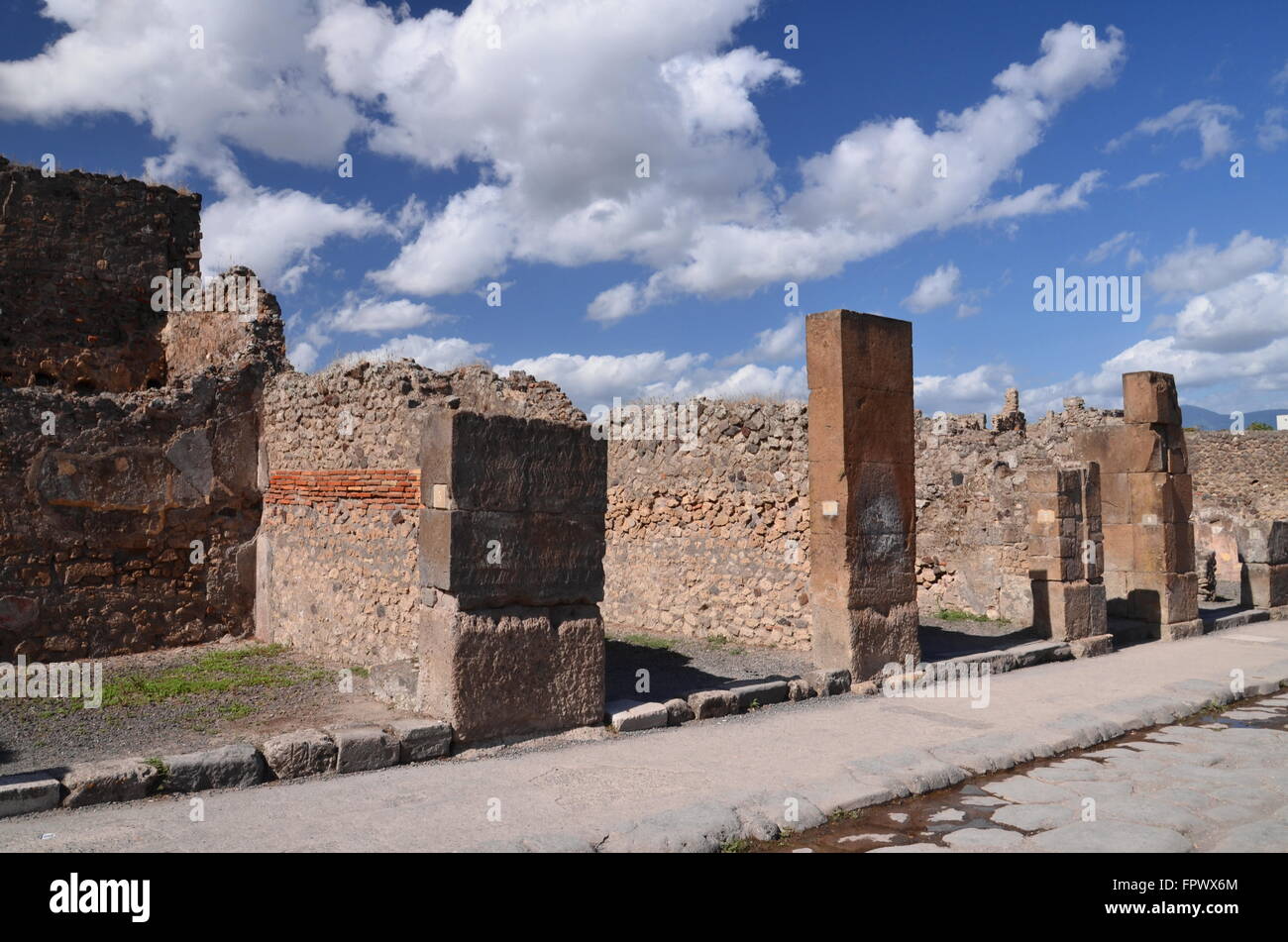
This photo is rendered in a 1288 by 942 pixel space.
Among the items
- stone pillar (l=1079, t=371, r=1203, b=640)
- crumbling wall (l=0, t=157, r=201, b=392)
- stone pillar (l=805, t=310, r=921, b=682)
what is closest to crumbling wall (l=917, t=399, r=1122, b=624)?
stone pillar (l=1079, t=371, r=1203, b=640)

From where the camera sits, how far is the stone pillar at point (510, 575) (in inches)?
230

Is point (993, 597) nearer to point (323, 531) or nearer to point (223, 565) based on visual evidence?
point (323, 531)

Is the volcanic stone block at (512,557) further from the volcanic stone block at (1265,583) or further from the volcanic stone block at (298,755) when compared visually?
the volcanic stone block at (1265,583)

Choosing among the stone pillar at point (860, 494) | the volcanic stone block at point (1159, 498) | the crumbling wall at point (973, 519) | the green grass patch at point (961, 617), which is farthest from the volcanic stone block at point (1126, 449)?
the stone pillar at point (860, 494)

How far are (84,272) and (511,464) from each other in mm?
10744

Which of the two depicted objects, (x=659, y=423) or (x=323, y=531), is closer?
(x=323, y=531)

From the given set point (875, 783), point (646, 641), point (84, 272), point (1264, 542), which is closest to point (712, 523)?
point (646, 641)

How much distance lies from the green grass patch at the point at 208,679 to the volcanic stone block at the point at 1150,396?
1033 centimetres

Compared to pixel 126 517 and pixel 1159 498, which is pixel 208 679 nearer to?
pixel 126 517

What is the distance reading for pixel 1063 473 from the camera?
1098cm

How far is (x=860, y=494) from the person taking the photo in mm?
8195

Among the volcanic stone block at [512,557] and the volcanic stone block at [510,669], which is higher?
the volcanic stone block at [512,557]

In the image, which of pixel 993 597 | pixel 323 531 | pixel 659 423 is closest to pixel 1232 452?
pixel 993 597
